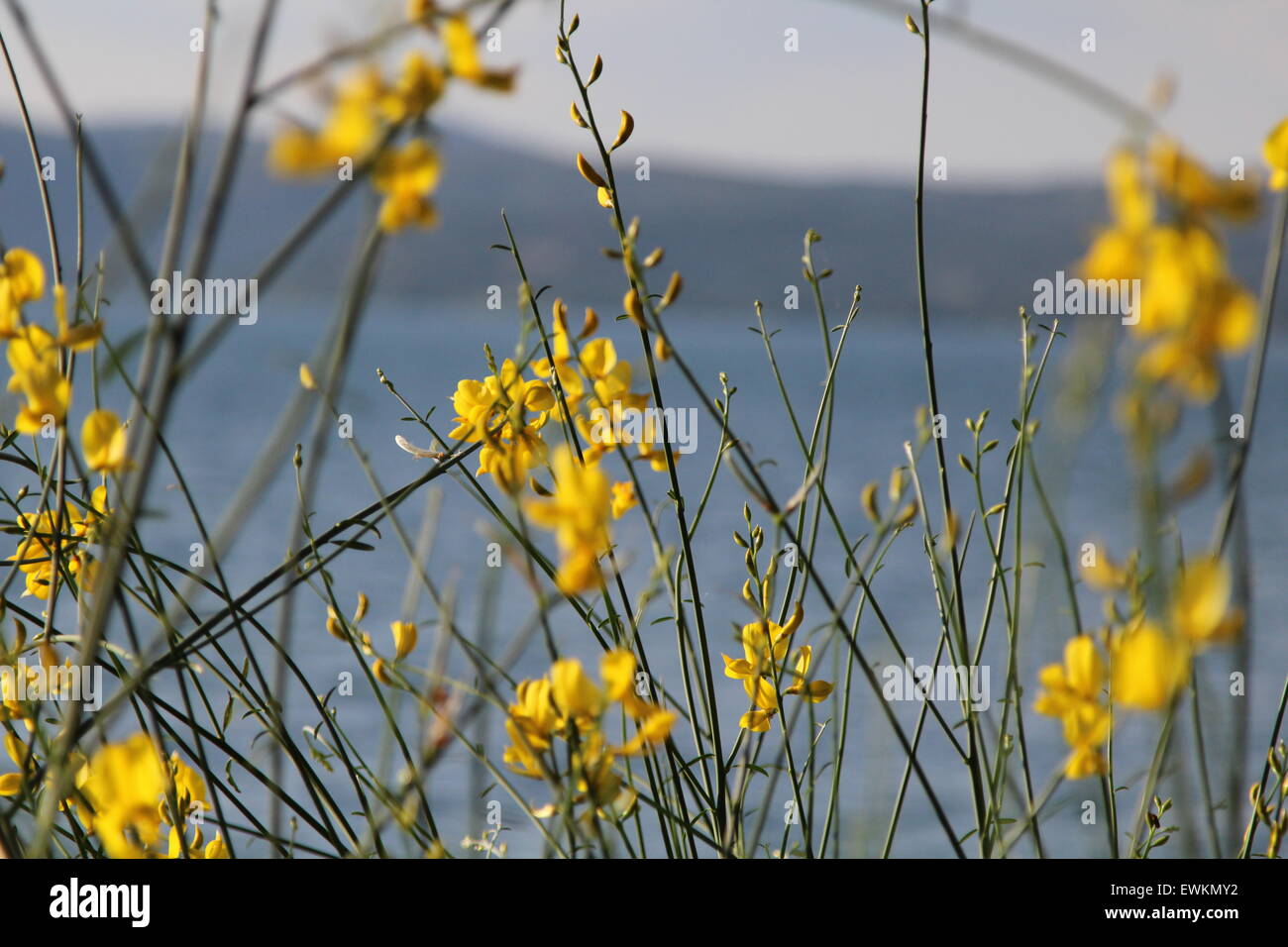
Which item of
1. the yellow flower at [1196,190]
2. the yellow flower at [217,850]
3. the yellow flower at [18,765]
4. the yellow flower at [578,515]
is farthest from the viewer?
the yellow flower at [217,850]

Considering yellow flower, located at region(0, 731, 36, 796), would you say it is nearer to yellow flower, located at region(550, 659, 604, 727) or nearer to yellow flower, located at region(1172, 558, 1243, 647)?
yellow flower, located at region(550, 659, 604, 727)

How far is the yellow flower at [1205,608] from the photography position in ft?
1.08

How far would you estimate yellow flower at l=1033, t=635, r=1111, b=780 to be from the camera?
0.49 m

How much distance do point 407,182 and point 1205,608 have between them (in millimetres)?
263

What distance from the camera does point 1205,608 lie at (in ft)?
1.09

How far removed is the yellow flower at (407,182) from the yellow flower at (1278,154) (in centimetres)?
34

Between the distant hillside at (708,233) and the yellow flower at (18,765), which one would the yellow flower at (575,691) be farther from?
the distant hillside at (708,233)

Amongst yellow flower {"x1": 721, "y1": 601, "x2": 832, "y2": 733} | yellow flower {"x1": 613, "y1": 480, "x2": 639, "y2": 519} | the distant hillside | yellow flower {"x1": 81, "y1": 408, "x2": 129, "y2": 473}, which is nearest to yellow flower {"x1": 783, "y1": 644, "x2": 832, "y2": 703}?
yellow flower {"x1": 721, "y1": 601, "x2": 832, "y2": 733}

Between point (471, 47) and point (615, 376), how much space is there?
0.34m

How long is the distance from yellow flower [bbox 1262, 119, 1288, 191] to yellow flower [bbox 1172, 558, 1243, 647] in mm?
218

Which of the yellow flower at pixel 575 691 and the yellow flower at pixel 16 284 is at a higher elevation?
the yellow flower at pixel 16 284

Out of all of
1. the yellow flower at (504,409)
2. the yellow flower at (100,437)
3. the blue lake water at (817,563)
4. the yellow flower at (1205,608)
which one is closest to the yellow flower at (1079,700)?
the blue lake water at (817,563)
